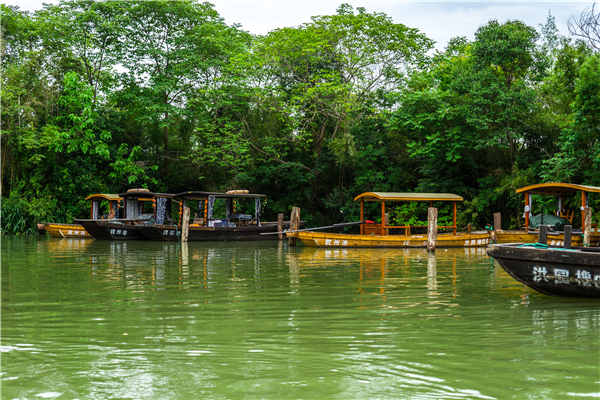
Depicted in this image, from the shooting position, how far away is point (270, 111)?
2839cm

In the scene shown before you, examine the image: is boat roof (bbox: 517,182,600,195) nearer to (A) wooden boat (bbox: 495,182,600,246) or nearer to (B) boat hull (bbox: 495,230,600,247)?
(A) wooden boat (bbox: 495,182,600,246)

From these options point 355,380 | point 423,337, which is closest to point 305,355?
point 355,380

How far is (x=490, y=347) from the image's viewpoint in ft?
16.3

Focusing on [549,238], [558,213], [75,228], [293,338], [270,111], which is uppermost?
[270,111]

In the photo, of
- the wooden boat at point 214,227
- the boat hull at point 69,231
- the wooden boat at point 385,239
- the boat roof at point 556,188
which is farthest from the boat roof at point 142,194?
the boat roof at point 556,188

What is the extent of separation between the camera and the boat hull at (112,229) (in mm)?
22859

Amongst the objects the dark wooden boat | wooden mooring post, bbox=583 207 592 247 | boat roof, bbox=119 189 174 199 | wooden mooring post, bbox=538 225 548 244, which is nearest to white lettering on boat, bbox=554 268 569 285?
the dark wooden boat

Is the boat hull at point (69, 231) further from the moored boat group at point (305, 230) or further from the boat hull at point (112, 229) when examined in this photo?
the boat hull at point (112, 229)

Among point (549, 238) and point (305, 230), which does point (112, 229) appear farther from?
point (549, 238)

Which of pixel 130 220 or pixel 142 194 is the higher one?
pixel 142 194

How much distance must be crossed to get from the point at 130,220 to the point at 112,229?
4.88 ft

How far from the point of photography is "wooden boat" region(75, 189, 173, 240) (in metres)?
22.9

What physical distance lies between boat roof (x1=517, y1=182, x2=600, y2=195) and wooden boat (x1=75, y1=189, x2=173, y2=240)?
1421 cm

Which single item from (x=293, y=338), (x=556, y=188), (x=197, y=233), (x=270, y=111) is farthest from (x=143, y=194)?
(x=293, y=338)
